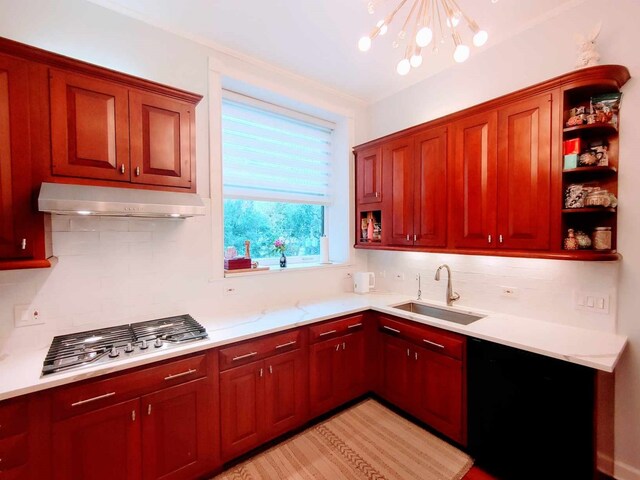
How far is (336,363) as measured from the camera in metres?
2.47

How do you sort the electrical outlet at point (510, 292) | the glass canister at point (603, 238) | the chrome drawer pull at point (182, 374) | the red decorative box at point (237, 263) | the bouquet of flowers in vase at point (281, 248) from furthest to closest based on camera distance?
the bouquet of flowers in vase at point (281, 248) → the red decorative box at point (237, 263) → the electrical outlet at point (510, 292) → the glass canister at point (603, 238) → the chrome drawer pull at point (182, 374)

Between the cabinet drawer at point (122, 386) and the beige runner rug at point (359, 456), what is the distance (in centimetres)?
80

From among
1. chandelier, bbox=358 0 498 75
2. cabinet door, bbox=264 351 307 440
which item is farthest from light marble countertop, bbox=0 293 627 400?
chandelier, bbox=358 0 498 75

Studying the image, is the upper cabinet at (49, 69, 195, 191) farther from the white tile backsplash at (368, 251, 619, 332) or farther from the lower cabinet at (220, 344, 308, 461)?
the white tile backsplash at (368, 251, 619, 332)

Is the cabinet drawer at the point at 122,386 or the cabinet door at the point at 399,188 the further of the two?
the cabinet door at the point at 399,188

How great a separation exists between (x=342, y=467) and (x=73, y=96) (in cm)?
279

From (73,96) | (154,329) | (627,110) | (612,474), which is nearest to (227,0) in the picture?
(73,96)

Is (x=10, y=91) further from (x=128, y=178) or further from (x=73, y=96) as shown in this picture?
(x=128, y=178)

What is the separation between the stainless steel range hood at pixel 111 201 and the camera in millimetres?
1447

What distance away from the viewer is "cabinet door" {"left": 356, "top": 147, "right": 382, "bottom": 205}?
2.98 metres

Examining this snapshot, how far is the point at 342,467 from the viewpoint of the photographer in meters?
1.98

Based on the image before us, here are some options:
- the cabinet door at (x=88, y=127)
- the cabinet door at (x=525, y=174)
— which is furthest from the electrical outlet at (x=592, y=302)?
the cabinet door at (x=88, y=127)

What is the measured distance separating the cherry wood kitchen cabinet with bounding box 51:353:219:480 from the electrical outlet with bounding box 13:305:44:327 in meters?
0.61

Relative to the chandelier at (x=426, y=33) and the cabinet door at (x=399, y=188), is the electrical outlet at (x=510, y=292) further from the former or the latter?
the chandelier at (x=426, y=33)
